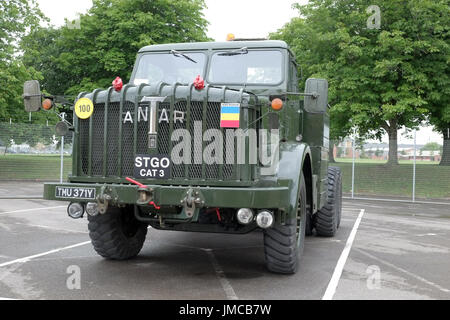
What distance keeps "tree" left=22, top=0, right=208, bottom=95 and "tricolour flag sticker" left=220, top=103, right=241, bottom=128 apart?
17.6 meters

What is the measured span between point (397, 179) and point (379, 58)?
4.86 meters

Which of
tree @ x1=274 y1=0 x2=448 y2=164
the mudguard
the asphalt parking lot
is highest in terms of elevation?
tree @ x1=274 y1=0 x2=448 y2=164

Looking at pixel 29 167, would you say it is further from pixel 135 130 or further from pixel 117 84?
pixel 135 130

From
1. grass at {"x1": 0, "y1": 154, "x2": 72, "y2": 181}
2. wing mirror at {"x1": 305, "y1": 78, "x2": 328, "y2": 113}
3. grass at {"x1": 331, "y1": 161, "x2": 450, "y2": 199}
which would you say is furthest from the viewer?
grass at {"x1": 0, "y1": 154, "x2": 72, "y2": 181}

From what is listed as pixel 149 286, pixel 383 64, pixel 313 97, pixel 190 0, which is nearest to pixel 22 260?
pixel 149 286

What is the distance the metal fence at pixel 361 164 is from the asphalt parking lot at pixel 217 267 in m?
9.02

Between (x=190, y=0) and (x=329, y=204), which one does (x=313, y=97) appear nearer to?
Result: (x=329, y=204)

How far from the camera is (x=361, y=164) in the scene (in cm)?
1908

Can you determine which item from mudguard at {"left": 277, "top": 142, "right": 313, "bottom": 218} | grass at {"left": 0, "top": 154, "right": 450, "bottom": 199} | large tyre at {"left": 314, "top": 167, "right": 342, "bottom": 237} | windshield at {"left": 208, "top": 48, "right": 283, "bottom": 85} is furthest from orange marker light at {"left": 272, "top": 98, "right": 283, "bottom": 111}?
grass at {"left": 0, "top": 154, "right": 450, "bottom": 199}

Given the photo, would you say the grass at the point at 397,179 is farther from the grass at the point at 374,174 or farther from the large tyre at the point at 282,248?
the large tyre at the point at 282,248

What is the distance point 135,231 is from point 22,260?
1440 mm

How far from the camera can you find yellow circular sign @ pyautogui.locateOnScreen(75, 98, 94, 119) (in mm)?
5090

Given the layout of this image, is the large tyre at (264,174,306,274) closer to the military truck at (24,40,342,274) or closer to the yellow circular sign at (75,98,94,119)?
the military truck at (24,40,342,274)

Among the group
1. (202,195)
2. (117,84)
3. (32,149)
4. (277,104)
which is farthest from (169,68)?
(32,149)
